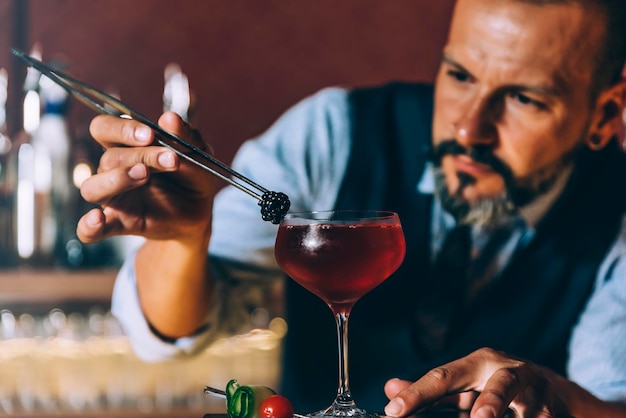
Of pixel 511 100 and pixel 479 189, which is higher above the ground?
pixel 511 100

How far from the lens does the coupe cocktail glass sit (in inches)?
41.4

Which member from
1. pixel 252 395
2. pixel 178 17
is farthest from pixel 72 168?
pixel 252 395

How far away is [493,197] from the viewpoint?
2.19 metres

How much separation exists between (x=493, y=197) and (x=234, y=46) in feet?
3.37

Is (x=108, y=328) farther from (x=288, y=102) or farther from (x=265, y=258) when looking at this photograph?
(x=288, y=102)

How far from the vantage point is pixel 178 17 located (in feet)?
8.69

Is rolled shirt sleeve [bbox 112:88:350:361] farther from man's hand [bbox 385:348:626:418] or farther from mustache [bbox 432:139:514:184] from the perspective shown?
man's hand [bbox 385:348:626:418]

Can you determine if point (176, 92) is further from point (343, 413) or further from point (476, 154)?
point (343, 413)

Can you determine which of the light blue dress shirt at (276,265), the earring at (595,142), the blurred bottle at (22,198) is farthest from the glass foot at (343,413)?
the blurred bottle at (22,198)

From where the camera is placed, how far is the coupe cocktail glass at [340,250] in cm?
105

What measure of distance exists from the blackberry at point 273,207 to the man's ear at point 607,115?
1.42 metres

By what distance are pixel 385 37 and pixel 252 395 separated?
6.25 feet

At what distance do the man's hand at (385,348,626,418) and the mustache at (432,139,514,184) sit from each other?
0.96 m

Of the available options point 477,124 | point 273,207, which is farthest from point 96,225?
point 477,124
